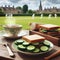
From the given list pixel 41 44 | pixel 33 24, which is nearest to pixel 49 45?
pixel 41 44

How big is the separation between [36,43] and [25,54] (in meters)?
0.10

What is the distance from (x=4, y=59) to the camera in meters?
1.22

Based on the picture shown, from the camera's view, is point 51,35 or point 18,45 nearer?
point 18,45

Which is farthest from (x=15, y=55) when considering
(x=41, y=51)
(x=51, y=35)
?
(x=51, y=35)

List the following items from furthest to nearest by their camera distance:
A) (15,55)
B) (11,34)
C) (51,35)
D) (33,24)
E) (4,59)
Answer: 1. (33,24)
2. (11,34)
3. (51,35)
4. (15,55)
5. (4,59)

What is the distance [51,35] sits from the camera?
5.49 ft

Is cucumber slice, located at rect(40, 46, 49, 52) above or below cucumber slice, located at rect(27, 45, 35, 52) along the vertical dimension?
below

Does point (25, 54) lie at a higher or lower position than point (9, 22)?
lower

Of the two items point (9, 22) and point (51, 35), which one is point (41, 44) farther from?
point (9, 22)

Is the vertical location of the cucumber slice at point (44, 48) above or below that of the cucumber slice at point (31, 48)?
below

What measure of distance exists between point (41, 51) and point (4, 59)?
237 mm

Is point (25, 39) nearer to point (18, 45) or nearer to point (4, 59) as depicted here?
point (18, 45)

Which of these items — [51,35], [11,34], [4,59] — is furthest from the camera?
[11,34]

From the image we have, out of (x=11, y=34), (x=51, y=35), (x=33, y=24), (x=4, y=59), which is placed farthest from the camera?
(x=33, y=24)
